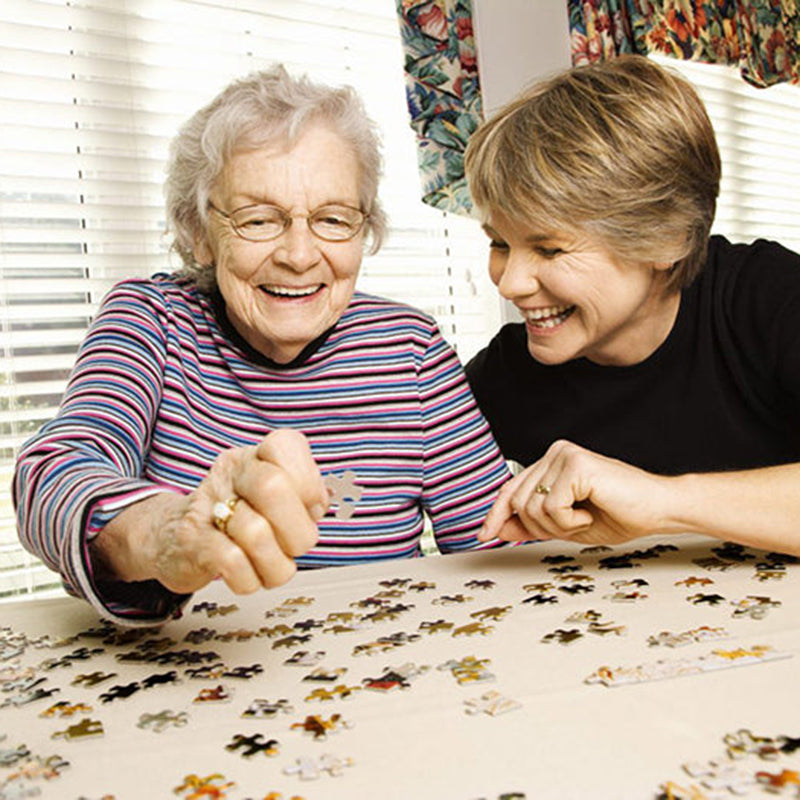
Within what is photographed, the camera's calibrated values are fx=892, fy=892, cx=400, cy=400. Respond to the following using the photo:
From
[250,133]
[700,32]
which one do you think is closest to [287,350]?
[250,133]

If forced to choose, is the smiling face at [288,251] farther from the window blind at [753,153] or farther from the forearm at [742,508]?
the window blind at [753,153]

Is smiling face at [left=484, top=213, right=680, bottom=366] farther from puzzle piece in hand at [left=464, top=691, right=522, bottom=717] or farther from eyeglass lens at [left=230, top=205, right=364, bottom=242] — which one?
puzzle piece in hand at [left=464, top=691, right=522, bottom=717]

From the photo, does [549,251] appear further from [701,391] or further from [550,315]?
[701,391]

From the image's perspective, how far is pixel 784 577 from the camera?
1.42 meters

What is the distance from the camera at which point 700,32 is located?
4.83 metres

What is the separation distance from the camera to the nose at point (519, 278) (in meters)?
1.95

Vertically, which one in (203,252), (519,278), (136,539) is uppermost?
(203,252)

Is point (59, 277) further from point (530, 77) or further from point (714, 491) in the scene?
point (714, 491)

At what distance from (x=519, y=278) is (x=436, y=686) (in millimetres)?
1114

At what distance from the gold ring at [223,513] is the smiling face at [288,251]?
36.1 inches

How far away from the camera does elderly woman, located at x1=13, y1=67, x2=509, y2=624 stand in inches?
70.0

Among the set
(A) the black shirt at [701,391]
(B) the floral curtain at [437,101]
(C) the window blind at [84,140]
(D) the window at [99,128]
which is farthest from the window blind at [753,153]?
(A) the black shirt at [701,391]

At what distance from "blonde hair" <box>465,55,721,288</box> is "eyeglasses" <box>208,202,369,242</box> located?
13.8 inches

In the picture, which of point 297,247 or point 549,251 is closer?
point 297,247
